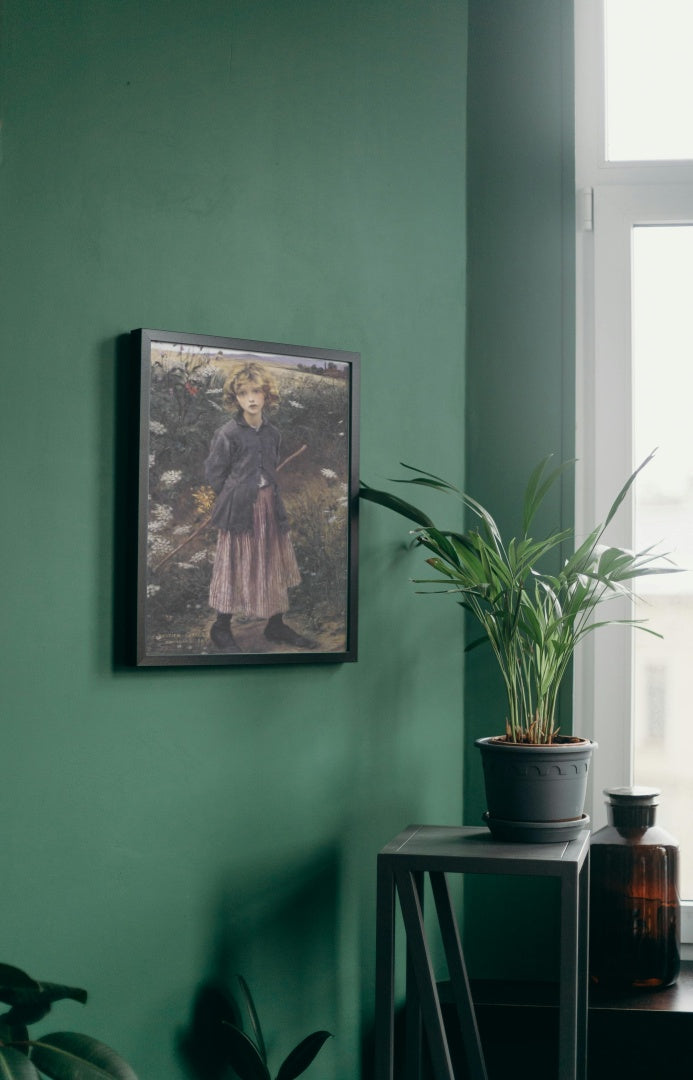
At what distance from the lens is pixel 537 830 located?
212 centimetres

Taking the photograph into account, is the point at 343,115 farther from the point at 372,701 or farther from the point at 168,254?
the point at 372,701

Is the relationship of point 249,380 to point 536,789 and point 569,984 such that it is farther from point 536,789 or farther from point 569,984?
point 569,984

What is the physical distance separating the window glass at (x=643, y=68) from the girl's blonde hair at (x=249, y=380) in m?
1.21

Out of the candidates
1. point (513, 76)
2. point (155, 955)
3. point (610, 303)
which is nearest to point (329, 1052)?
point (155, 955)

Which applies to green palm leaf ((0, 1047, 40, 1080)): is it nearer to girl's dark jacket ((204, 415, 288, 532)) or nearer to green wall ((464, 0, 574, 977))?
girl's dark jacket ((204, 415, 288, 532))

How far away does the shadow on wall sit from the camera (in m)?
2.12

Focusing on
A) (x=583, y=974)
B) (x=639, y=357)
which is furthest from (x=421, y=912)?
(x=639, y=357)

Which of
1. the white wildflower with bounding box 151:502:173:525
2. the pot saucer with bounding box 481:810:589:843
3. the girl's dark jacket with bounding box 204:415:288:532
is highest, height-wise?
the girl's dark jacket with bounding box 204:415:288:532

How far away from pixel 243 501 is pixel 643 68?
64.4 inches

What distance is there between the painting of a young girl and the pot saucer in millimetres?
566

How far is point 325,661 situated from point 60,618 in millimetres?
605

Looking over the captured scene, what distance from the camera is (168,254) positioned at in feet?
6.96

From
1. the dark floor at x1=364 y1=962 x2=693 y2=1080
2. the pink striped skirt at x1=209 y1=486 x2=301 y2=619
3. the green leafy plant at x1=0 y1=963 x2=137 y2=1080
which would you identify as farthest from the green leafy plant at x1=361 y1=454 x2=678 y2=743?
the green leafy plant at x1=0 y1=963 x2=137 y2=1080

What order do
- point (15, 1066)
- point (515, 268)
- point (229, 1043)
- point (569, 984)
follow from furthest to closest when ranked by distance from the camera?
1. point (515, 268)
2. point (229, 1043)
3. point (569, 984)
4. point (15, 1066)
